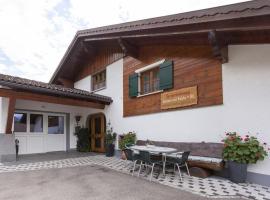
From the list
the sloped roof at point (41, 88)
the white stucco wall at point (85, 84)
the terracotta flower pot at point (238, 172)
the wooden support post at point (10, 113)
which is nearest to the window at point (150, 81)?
the sloped roof at point (41, 88)

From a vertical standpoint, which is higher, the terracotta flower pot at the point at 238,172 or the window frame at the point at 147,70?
the window frame at the point at 147,70

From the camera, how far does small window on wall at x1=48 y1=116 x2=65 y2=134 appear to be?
1094 cm

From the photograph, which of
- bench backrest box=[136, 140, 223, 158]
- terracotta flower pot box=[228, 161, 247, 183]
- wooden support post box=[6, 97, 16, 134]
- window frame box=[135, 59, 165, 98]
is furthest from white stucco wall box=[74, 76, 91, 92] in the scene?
terracotta flower pot box=[228, 161, 247, 183]

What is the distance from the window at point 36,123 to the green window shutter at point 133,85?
16.8ft

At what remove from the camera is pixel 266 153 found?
185 inches

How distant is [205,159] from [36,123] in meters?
8.44

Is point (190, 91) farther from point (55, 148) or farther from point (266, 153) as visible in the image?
point (55, 148)

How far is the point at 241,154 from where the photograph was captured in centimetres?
480

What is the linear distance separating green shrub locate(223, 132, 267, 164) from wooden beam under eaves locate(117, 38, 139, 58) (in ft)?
15.9

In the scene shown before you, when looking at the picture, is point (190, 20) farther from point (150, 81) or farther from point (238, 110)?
point (150, 81)

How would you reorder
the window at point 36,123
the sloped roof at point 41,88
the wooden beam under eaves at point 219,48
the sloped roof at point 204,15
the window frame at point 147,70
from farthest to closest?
the window at point 36,123, the window frame at point 147,70, the sloped roof at point 41,88, the wooden beam under eaves at point 219,48, the sloped roof at point 204,15

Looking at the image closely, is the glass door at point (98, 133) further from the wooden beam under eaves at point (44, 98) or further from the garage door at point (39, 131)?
the garage door at point (39, 131)

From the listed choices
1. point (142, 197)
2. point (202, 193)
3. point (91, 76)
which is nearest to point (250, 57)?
point (202, 193)

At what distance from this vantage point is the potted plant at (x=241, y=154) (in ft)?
15.4
